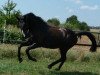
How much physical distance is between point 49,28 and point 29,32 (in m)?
0.72

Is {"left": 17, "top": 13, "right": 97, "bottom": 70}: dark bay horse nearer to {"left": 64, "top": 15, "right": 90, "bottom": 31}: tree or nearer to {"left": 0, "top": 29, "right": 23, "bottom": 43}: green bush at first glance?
{"left": 0, "top": 29, "right": 23, "bottom": 43}: green bush

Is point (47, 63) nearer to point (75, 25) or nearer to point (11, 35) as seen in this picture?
point (11, 35)

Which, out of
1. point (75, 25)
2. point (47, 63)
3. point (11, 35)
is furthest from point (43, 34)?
point (75, 25)

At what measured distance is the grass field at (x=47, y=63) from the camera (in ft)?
39.5

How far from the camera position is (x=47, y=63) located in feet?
47.8

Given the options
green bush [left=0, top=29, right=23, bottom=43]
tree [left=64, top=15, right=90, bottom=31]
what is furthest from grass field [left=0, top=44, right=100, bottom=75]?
tree [left=64, top=15, right=90, bottom=31]

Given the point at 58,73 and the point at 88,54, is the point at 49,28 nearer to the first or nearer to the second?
the point at 58,73

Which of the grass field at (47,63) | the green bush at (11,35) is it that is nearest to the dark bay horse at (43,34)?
the grass field at (47,63)

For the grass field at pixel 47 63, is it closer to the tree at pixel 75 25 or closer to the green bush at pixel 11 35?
the green bush at pixel 11 35

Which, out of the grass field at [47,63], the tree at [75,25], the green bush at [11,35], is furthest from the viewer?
the tree at [75,25]

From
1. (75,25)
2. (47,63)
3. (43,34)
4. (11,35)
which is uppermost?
(75,25)

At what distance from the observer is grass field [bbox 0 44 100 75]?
12.1 m

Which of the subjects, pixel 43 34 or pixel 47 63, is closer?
pixel 43 34

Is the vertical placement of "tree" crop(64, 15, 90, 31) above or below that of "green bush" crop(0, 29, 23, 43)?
above
